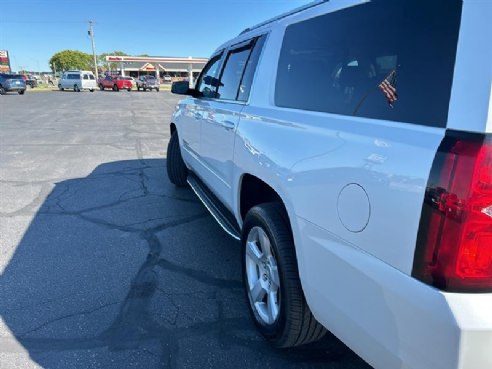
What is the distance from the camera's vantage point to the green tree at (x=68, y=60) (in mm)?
109188

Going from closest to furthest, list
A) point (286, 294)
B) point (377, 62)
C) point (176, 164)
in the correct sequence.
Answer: point (377, 62) < point (286, 294) < point (176, 164)

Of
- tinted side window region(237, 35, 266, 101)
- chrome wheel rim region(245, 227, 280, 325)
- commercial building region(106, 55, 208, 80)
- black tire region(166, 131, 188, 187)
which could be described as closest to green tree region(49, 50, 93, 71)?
commercial building region(106, 55, 208, 80)

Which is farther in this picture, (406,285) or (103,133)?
(103,133)

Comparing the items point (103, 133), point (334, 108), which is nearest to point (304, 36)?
point (334, 108)

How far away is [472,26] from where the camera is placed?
4.14 feet

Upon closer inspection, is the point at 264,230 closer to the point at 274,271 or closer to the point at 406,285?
the point at 274,271

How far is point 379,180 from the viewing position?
4.79 feet

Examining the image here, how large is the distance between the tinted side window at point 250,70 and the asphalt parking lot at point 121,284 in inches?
60.4

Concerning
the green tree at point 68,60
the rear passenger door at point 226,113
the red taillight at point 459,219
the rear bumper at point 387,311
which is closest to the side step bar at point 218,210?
the rear passenger door at point 226,113

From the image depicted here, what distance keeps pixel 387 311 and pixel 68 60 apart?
123048mm

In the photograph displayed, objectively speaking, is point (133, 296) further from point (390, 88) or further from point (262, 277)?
point (390, 88)

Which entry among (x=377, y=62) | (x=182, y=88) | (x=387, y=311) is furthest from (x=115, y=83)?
(x=387, y=311)

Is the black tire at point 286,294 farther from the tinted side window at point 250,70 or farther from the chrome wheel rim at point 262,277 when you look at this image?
the tinted side window at point 250,70

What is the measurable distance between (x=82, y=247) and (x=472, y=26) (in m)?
3.72
